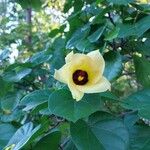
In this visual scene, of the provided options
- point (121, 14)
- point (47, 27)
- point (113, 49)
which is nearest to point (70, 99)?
point (113, 49)

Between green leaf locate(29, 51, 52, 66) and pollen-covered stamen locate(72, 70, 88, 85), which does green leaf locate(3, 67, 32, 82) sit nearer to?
green leaf locate(29, 51, 52, 66)

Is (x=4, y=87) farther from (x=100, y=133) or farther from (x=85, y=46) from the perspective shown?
(x=100, y=133)

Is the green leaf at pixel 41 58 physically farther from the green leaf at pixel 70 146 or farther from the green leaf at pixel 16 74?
the green leaf at pixel 70 146

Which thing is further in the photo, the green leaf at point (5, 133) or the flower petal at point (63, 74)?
the green leaf at point (5, 133)

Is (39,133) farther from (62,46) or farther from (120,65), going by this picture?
(62,46)

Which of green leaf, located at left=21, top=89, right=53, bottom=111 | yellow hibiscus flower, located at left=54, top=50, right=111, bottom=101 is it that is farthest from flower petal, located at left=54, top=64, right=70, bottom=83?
green leaf, located at left=21, top=89, right=53, bottom=111

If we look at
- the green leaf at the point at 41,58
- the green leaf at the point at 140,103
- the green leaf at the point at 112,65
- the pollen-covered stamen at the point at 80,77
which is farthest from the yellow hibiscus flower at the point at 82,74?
the green leaf at the point at 41,58

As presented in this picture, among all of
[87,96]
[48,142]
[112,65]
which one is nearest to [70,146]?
[48,142]
